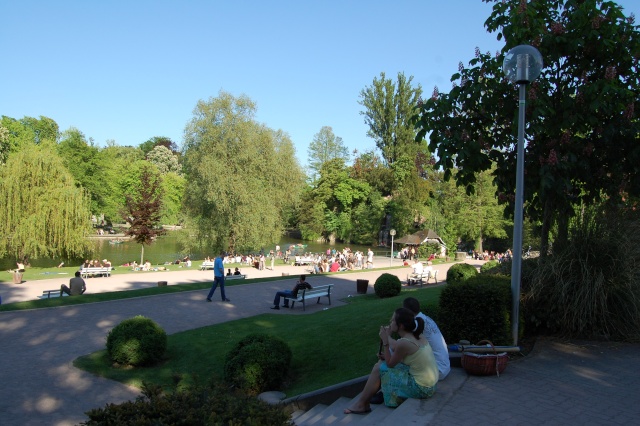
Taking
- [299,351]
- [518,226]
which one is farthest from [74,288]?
[518,226]

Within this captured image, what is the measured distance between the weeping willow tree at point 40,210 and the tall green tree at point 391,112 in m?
41.0

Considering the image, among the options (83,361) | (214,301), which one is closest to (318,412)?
(83,361)

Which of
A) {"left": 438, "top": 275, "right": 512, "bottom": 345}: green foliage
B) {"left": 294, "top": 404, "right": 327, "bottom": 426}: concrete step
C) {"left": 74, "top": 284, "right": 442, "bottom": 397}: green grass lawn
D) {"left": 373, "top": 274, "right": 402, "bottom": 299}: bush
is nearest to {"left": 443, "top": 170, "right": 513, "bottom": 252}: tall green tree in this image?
{"left": 373, "top": 274, "right": 402, "bottom": 299}: bush

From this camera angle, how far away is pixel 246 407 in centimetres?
339

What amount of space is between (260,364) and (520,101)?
529cm

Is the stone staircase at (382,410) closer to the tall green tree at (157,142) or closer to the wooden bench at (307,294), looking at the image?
the wooden bench at (307,294)

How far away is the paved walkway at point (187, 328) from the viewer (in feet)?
17.1

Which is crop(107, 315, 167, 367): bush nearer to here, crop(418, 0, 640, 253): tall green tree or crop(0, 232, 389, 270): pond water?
crop(418, 0, 640, 253): tall green tree

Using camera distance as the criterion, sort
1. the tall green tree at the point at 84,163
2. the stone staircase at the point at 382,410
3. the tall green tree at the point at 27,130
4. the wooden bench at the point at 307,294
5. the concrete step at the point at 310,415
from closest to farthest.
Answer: the stone staircase at the point at 382,410
the concrete step at the point at 310,415
the wooden bench at the point at 307,294
the tall green tree at the point at 27,130
the tall green tree at the point at 84,163

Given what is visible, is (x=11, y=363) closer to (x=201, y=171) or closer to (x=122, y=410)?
(x=122, y=410)

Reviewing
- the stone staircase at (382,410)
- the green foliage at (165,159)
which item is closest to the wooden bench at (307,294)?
the stone staircase at (382,410)

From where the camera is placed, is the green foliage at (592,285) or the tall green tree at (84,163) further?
the tall green tree at (84,163)

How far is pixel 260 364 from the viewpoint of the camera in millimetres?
7809

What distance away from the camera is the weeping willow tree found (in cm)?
3175
